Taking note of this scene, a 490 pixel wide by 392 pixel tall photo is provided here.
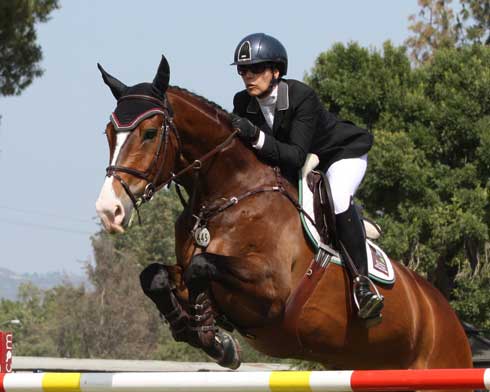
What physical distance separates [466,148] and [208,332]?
1646 cm

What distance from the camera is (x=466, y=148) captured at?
71.1 ft

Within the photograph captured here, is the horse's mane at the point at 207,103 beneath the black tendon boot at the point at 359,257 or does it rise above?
above

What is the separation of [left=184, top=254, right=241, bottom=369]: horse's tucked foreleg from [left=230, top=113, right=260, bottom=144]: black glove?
908 millimetres

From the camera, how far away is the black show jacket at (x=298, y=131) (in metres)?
6.52

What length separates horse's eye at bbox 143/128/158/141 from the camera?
5910 mm

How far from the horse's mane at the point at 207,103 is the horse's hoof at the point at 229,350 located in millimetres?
1352

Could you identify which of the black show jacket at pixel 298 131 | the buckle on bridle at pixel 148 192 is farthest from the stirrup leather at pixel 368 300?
the buckle on bridle at pixel 148 192

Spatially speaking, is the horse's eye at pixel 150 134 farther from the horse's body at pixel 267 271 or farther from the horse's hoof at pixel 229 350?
the horse's hoof at pixel 229 350

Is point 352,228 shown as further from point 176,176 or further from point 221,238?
point 176,176

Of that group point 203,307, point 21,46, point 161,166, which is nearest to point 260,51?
point 161,166

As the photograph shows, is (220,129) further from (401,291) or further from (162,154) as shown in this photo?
(401,291)

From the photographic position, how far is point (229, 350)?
20.5 feet

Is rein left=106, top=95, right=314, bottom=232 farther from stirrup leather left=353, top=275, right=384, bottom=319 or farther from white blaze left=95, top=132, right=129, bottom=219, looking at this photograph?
stirrup leather left=353, top=275, right=384, bottom=319

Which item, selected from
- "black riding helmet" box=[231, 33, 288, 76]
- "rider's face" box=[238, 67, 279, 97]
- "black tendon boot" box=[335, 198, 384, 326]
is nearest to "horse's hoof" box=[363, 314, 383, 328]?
"black tendon boot" box=[335, 198, 384, 326]
